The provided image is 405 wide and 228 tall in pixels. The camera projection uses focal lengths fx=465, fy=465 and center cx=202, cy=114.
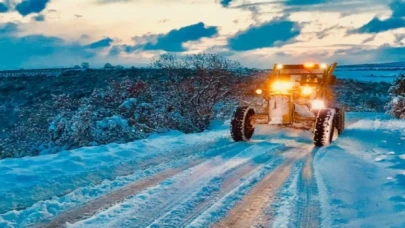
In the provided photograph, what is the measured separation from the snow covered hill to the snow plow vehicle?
923mm

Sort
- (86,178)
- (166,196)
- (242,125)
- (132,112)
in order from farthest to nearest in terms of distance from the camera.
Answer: (132,112) → (242,125) → (86,178) → (166,196)

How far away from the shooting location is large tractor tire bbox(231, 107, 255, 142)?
12.2 metres

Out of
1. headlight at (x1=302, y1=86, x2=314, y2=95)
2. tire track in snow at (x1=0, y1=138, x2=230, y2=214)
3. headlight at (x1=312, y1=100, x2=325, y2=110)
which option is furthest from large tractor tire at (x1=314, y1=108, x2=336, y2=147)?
tire track in snow at (x1=0, y1=138, x2=230, y2=214)

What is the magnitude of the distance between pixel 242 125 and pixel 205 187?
17.3ft

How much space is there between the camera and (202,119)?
18.4 m

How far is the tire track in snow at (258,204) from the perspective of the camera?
5590mm

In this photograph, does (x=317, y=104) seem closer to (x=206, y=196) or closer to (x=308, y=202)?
(x=308, y=202)

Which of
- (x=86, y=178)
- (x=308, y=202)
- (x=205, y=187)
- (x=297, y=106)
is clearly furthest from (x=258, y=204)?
(x=297, y=106)

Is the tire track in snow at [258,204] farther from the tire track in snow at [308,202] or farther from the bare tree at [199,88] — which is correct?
the bare tree at [199,88]

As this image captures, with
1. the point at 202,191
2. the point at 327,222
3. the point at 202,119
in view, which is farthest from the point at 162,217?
the point at 202,119

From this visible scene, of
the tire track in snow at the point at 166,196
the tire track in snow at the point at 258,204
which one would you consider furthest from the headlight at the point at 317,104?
the tire track in snow at the point at 258,204

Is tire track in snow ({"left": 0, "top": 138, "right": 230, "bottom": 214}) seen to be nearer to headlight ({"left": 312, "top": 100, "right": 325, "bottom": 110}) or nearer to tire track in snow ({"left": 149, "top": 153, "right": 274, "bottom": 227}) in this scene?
tire track in snow ({"left": 149, "top": 153, "right": 274, "bottom": 227})

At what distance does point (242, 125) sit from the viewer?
482 inches

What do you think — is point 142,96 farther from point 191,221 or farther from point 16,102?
point 16,102
